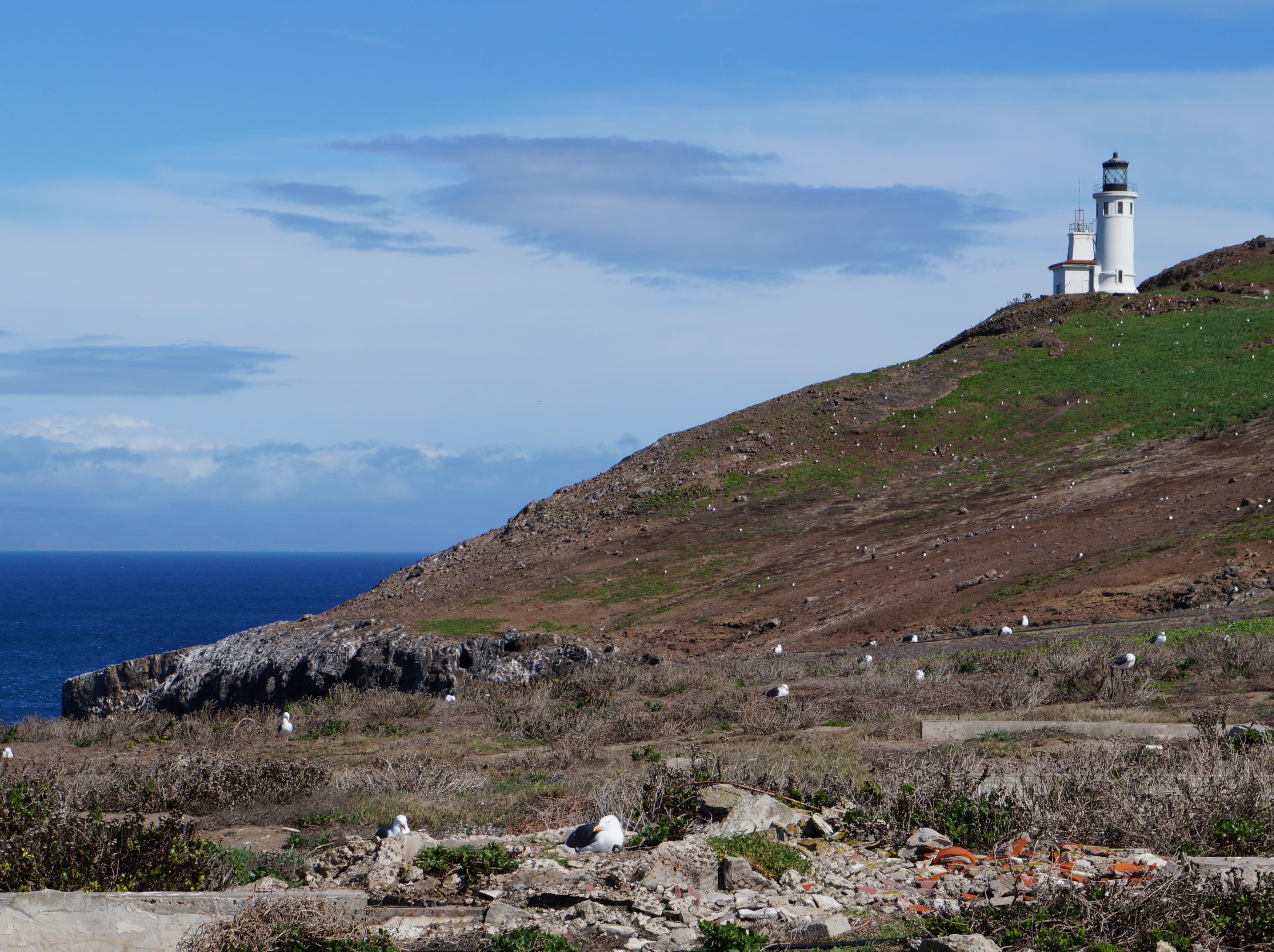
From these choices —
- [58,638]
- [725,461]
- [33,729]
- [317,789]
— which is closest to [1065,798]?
[317,789]

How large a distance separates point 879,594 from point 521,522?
16.5 metres

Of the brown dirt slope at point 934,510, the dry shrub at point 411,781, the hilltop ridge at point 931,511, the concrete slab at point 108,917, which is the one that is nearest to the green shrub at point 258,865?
the concrete slab at point 108,917

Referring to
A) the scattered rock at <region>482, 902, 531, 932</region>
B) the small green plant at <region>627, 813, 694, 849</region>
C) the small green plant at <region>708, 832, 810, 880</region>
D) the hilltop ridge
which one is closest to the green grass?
the hilltop ridge

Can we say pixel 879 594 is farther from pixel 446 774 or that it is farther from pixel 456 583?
pixel 446 774

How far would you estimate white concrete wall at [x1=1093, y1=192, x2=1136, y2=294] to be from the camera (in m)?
57.9

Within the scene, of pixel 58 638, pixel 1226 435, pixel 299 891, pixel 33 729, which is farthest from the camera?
pixel 58 638

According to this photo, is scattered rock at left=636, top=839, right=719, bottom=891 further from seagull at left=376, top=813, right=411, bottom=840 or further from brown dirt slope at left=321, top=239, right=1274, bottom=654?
brown dirt slope at left=321, top=239, right=1274, bottom=654

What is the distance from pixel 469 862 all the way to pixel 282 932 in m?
1.60

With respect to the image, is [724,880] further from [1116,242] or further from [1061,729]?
[1116,242]

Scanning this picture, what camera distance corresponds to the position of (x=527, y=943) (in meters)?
5.77

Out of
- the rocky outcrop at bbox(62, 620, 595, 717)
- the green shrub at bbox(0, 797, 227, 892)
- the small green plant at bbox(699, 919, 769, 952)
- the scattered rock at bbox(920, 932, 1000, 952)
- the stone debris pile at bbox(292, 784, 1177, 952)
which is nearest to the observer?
the scattered rock at bbox(920, 932, 1000, 952)

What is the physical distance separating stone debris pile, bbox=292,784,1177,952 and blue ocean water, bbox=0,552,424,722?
23.9m

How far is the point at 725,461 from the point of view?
4025 cm

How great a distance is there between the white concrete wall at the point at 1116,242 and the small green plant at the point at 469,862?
57.6m
